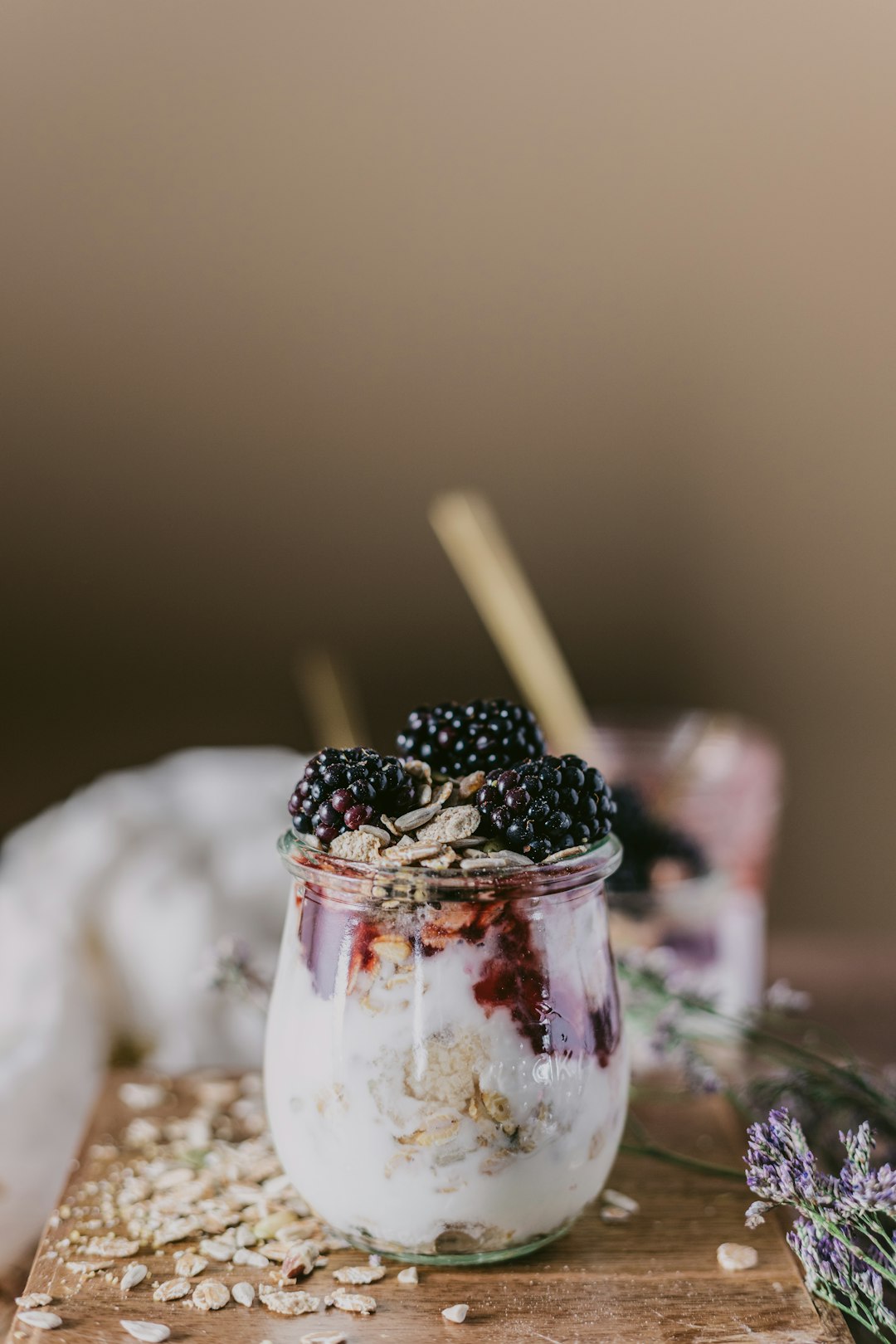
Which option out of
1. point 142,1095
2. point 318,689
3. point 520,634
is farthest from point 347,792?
point 318,689

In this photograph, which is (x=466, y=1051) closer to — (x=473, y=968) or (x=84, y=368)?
(x=473, y=968)

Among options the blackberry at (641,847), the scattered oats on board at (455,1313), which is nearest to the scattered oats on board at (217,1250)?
the scattered oats on board at (455,1313)

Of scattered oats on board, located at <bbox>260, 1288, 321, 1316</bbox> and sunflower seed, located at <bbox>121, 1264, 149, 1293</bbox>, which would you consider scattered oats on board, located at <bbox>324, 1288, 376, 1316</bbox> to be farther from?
sunflower seed, located at <bbox>121, 1264, 149, 1293</bbox>

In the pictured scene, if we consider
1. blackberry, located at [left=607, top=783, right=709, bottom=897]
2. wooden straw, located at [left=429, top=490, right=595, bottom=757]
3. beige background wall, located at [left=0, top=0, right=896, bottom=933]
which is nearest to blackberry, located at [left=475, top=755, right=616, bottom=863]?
blackberry, located at [left=607, top=783, right=709, bottom=897]

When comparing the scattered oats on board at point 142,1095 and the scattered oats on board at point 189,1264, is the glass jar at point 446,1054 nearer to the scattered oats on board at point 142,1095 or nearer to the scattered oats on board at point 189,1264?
the scattered oats on board at point 189,1264

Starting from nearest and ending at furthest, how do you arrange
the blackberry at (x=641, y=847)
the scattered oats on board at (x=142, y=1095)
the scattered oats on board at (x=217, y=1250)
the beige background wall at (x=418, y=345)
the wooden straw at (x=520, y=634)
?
the scattered oats on board at (x=217, y=1250), the scattered oats on board at (x=142, y=1095), the blackberry at (x=641, y=847), the wooden straw at (x=520, y=634), the beige background wall at (x=418, y=345)

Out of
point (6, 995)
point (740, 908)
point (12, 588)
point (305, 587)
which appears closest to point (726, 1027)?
point (740, 908)
